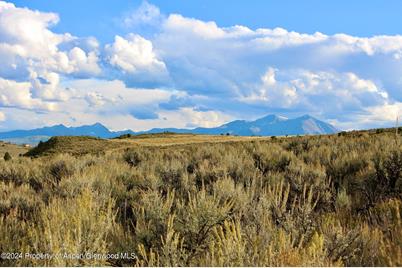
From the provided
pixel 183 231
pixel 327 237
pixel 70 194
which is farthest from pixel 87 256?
pixel 70 194

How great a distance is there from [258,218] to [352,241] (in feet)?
4.66

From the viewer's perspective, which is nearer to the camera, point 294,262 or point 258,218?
point 294,262

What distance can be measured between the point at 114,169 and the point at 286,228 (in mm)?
10180

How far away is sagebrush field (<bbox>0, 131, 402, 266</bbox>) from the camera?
5.58m

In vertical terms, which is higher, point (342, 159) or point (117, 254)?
point (342, 159)

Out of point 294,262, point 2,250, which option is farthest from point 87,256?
point 294,262

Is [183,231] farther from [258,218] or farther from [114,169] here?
[114,169]

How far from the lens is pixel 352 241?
6309 mm

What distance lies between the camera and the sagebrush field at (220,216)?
18.3ft

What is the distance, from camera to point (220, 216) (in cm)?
689

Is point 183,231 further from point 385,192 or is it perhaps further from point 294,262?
point 385,192

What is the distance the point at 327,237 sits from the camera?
250 inches

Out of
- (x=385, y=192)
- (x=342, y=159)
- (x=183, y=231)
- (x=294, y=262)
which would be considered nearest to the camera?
(x=294, y=262)

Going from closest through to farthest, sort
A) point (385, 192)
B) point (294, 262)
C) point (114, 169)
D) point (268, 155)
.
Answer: point (294, 262), point (385, 192), point (114, 169), point (268, 155)
